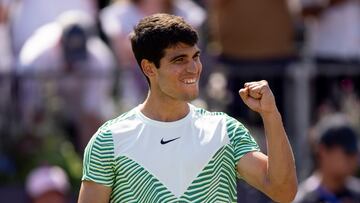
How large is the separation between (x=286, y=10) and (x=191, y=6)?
3.36 ft

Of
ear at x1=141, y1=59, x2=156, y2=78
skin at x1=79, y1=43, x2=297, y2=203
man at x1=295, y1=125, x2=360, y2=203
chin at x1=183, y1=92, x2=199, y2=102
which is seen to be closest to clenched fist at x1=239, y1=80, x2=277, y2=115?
skin at x1=79, y1=43, x2=297, y2=203

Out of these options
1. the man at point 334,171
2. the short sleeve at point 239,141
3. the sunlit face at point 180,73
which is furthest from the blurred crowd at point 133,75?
the sunlit face at point 180,73

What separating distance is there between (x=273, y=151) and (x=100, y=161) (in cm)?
75

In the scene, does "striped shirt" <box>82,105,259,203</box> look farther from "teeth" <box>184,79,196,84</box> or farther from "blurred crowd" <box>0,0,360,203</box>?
"blurred crowd" <box>0,0,360,203</box>

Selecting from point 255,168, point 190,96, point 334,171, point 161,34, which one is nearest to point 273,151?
point 255,168

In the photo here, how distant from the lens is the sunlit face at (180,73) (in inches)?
208

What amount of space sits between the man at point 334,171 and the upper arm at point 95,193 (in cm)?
361

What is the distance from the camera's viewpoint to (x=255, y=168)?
5246 mm

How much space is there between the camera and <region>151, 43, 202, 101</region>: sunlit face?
17.3 ft

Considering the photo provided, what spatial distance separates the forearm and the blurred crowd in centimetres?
380

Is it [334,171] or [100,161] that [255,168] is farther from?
[334,171]

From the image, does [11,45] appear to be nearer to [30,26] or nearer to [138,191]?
[30,26]

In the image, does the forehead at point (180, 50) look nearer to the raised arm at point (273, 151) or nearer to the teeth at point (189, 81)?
the teeth at point (189, 81)

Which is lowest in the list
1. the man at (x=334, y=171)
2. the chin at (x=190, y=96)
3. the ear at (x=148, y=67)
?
the man at (x=334, y=171)
